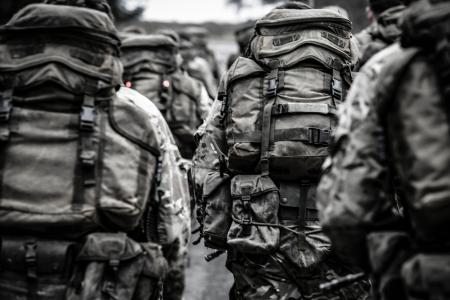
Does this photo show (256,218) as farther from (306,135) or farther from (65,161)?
(65,161)

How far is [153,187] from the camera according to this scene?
4570 millimetres

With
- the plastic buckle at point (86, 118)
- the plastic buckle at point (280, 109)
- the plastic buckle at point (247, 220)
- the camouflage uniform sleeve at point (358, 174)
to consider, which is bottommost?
the plastic buckle at point (247, 220)

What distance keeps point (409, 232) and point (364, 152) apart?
0.42m

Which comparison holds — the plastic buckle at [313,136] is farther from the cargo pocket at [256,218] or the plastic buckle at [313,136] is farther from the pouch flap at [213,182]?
the pouch flap at [213,182]

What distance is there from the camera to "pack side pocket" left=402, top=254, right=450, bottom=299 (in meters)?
2.95

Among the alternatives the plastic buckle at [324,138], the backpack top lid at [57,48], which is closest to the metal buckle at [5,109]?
the backpack top lid at [57,48]

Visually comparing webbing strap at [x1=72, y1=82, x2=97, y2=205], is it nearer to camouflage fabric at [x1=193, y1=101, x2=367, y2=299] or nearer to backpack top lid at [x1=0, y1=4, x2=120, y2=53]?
backpack top lid at [x1=0, y1=4, x2=120, y2=53]

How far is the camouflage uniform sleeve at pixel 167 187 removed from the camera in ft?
15.4

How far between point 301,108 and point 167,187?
3.21 feet

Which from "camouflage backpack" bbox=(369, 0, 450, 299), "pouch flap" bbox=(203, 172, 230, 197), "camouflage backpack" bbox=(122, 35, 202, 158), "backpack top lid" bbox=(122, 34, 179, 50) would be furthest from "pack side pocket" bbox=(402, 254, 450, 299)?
"backpack top lid" bbox=(122, 34, 179, 50)

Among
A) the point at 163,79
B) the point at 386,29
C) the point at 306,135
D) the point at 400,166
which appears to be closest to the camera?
the point at 400,166

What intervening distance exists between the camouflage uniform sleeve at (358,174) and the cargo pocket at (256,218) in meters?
1.43

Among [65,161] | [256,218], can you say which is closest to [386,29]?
[256,218]

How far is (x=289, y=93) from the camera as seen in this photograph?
16.3ft
